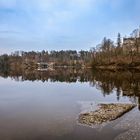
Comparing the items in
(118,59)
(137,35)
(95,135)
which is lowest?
(95,135)

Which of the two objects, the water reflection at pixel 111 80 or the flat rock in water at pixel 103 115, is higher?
the water reflection at pixel 111 80

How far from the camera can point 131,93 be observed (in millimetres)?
44219

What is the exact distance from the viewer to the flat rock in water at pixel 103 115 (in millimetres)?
24609

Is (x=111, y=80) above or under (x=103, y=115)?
above

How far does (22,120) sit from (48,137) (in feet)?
21.2

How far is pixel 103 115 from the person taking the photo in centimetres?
2681

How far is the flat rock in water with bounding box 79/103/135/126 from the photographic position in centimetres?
2461

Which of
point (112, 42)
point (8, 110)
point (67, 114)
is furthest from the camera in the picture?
point (112, 42)

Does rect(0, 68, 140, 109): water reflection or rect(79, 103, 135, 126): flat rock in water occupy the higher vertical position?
rect(0, 68, 140, 109): water reflection

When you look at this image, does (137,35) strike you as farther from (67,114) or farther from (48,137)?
(48,137)

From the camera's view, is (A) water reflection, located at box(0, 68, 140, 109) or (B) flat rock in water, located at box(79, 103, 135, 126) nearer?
(B) flat rock in water, located at box(79, 103, 135, 126)

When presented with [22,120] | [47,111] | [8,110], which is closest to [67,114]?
[47,111]

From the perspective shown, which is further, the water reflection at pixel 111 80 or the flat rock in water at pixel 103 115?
the water reflection at pixel 111 80

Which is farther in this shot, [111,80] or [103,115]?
[111,80]
